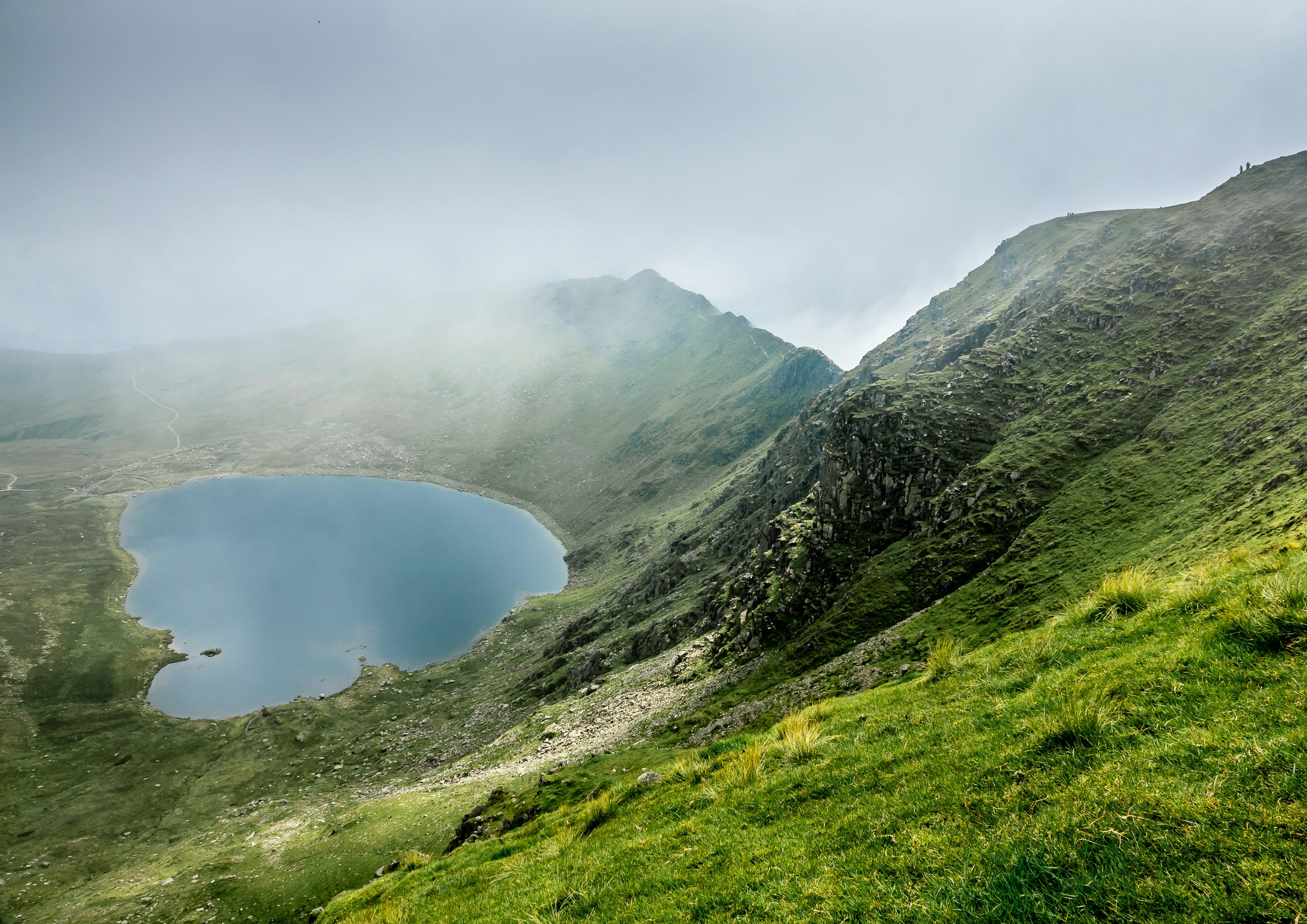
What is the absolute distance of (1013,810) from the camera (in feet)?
22.7

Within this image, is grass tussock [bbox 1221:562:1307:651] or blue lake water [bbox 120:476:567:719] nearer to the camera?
grass tussock [bbox 1221:562:1307:651]

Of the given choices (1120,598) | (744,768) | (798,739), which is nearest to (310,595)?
(744,768)

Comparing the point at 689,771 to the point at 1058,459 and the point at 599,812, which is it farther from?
the point at 1058,459

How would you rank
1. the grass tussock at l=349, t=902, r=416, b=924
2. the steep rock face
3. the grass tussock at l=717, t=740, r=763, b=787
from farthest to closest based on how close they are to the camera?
the steep rock face → the grass tussock at l=349, t=902, r=416, b=924 → the grass tussock at l=717, t=740, r=763, b=787

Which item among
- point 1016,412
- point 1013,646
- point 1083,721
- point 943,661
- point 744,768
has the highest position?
point 1016,412

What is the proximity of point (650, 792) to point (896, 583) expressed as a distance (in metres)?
47.8

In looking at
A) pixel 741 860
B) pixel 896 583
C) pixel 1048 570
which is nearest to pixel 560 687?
pixel 896 583

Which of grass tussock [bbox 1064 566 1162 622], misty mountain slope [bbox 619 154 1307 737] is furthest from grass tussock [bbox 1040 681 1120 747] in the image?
misty mountain slope [bbox 619 154 1307 737]

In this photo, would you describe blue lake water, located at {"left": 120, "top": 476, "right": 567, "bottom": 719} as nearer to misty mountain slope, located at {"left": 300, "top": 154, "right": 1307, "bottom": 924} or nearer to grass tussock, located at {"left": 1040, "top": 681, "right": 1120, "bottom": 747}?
misty mountain slope, located at {"left": 300, "top": 154, "right": 1307, "bottom": 924}

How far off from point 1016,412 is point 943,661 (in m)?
75.4

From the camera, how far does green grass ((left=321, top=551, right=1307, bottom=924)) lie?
16.7 ft

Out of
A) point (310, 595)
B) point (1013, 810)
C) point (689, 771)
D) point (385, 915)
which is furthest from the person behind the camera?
point (310, 595)

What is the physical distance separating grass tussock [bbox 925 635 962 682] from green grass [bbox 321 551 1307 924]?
1.18 meters

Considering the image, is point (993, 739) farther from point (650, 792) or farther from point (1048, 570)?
point (1048, 570)
